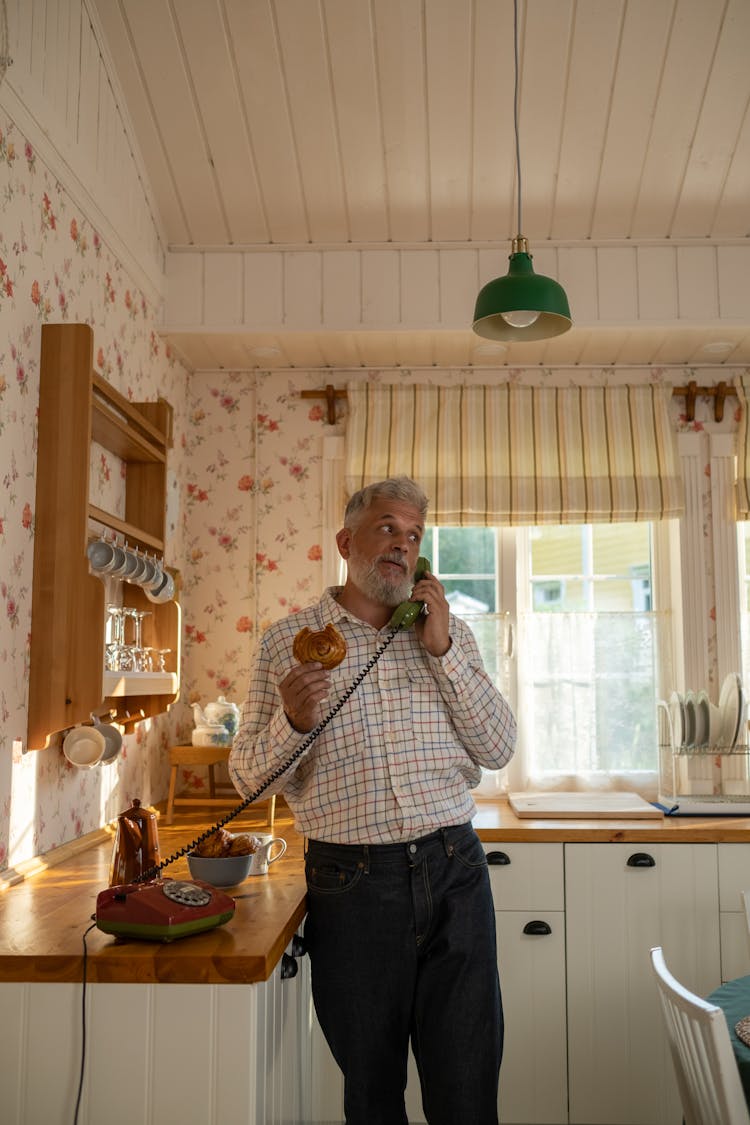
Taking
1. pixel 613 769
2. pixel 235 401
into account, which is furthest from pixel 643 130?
pixel 613 769

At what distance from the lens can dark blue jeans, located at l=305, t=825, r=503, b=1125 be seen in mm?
1867

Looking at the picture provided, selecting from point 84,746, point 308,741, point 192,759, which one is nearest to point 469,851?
point 308,741

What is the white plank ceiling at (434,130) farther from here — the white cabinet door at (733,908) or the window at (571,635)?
the white cabinet door at (733,908)

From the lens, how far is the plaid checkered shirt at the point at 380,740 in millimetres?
1915

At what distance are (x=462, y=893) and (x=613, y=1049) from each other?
58.4 inches

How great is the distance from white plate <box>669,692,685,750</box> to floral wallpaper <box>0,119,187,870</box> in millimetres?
1988

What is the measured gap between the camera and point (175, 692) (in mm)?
3115

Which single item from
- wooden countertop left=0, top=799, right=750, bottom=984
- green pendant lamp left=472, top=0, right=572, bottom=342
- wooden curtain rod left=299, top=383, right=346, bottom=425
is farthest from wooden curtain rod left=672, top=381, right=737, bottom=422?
wooden countertop left=0, top=799, right=750, bottom=984

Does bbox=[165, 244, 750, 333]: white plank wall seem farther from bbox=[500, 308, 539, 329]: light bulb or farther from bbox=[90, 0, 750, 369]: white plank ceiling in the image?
bbox=[500, 308, 539, 329]: light bulb

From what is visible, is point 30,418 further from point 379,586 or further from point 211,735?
point 211,735

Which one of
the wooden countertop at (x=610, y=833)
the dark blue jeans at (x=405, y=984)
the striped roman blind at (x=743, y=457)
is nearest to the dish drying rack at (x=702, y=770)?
the wooden countertop at (x=610, y=833)

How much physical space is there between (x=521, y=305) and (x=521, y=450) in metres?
1.54

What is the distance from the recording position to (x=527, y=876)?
3094 millimetres

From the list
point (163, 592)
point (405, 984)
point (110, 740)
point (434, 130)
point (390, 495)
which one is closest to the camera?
point (405, 984)
